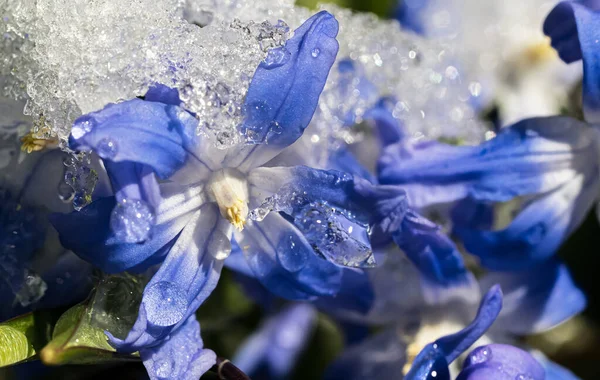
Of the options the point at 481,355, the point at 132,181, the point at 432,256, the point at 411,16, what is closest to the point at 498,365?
the point at 481,355

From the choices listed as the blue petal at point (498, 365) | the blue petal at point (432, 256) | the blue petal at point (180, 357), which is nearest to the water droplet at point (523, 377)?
the blue petal at point (498, 365)

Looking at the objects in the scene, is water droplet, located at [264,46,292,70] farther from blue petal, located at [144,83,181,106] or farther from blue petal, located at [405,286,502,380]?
blue petal, located at [405,286,502,380]

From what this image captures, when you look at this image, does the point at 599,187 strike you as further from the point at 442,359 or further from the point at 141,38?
the point at 141,38

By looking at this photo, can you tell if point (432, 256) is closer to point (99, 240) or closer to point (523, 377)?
point (523, 377)

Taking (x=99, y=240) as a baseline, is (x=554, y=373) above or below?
below

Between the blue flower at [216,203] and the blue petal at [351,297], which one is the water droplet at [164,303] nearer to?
the blue flower at [216,203]

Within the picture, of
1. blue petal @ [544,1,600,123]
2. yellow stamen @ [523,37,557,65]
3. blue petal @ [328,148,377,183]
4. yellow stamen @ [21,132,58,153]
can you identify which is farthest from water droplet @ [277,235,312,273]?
yellow stamen @ [523,37,557,65]

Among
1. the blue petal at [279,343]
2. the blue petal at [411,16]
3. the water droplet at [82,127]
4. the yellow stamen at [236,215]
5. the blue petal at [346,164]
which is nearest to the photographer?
the water droplet at [82,127]
